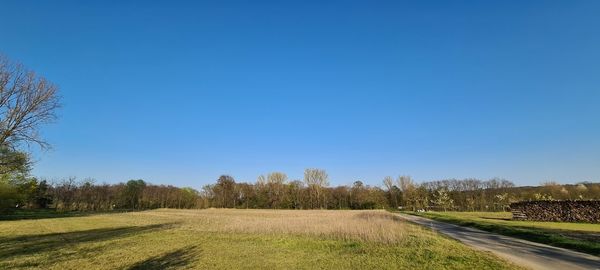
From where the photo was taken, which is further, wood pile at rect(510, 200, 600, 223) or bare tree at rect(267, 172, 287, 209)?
bare tree at rect(267, 172, 287, 209)

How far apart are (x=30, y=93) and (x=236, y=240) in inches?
612

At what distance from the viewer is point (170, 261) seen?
12.2 meters

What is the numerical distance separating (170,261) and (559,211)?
1443 inches

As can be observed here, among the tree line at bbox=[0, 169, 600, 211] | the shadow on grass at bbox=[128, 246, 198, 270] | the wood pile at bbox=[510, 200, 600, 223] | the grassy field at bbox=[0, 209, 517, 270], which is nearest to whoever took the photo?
the grassy field at bbox=[0, 209, 517, 270]

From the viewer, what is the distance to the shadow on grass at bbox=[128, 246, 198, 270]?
11.2 metres

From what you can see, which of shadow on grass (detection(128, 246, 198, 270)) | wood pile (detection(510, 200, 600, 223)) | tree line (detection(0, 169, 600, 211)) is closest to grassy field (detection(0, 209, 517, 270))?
shadow on grass (detection(128, 246, 198, 270))

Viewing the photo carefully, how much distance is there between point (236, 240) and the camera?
60.9 feet

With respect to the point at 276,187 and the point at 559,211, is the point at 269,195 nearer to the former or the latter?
the point at 276,187

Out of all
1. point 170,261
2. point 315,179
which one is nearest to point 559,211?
point 170,261

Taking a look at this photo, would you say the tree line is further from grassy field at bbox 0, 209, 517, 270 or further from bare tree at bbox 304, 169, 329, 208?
grassy field at bbox 0, 209, 517, 270

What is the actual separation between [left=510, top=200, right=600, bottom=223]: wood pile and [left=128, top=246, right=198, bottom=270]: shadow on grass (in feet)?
113

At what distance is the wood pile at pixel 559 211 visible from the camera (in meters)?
29.9

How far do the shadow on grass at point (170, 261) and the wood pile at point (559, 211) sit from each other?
3448 centimetres

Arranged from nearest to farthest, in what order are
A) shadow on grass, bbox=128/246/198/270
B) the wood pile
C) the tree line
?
shadow on grass, bbox=128/246/198/270 < the wood pile < the tree line
